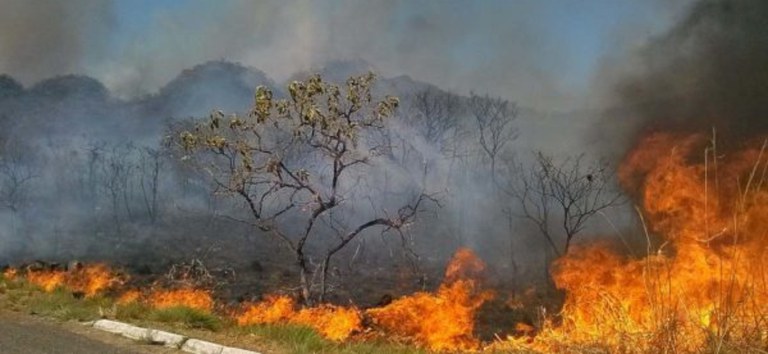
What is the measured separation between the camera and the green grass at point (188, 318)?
32.0 ft

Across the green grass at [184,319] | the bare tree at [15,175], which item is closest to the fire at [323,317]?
the green grass at [184,319]

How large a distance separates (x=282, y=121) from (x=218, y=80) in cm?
2925

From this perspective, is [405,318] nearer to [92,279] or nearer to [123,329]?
[123,329]

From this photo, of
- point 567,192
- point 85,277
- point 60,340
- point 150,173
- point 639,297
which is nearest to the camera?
point 60,340

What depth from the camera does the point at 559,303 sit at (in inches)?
A: 1013

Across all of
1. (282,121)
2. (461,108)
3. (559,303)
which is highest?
(461,108)

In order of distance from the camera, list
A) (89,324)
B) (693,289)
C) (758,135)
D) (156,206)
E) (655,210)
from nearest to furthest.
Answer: (89,324), (693,289), (655,210), (758,135), (156,206)

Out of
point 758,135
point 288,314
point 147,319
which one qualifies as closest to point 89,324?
point 147,319

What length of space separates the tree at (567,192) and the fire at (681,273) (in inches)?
61.7

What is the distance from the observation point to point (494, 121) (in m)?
44.9

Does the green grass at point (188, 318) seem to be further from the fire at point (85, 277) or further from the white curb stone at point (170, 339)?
the fire at point (85, 277)

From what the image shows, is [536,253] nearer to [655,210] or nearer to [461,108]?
[461,108]

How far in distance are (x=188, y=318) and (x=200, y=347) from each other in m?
1.84

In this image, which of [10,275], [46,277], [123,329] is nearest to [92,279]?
[46,277]
